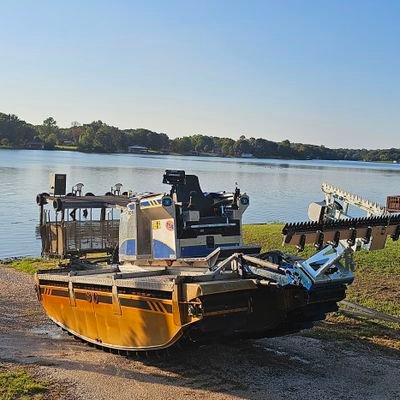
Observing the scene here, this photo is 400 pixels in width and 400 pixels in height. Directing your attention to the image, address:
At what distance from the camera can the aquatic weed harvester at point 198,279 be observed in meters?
7.83

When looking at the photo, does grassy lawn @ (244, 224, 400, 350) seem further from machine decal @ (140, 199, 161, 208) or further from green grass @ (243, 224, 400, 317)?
machine decal @ (140, 199, 161, 208)

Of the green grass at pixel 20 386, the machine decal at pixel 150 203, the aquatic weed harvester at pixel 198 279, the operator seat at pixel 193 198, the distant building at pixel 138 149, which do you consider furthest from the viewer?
the distant building at pixel 138 149

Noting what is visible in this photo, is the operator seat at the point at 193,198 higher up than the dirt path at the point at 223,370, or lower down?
higher up

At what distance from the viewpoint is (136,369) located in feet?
29.1

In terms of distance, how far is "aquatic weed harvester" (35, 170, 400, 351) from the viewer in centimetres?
783

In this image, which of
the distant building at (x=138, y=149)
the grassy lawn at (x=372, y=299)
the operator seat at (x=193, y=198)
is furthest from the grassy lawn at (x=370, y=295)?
the distant building at (x=138, y=149)

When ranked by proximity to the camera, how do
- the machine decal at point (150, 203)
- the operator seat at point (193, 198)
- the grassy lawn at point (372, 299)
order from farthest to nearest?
1. the grassy lawn at point (372, 299)
2. the operator seat at point (193, 198)
3. the machine decal at point (150, 203)

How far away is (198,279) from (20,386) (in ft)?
8.48

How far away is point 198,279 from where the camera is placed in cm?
795

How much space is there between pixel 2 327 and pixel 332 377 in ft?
20.0

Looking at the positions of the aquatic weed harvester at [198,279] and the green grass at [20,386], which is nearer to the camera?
the green grass at [20,386]

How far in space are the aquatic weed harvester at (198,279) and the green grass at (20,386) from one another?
4.76ft

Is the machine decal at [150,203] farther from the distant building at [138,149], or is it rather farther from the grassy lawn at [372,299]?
the distant building at [138,149]

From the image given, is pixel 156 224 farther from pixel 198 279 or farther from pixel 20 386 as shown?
pixel 20 386
